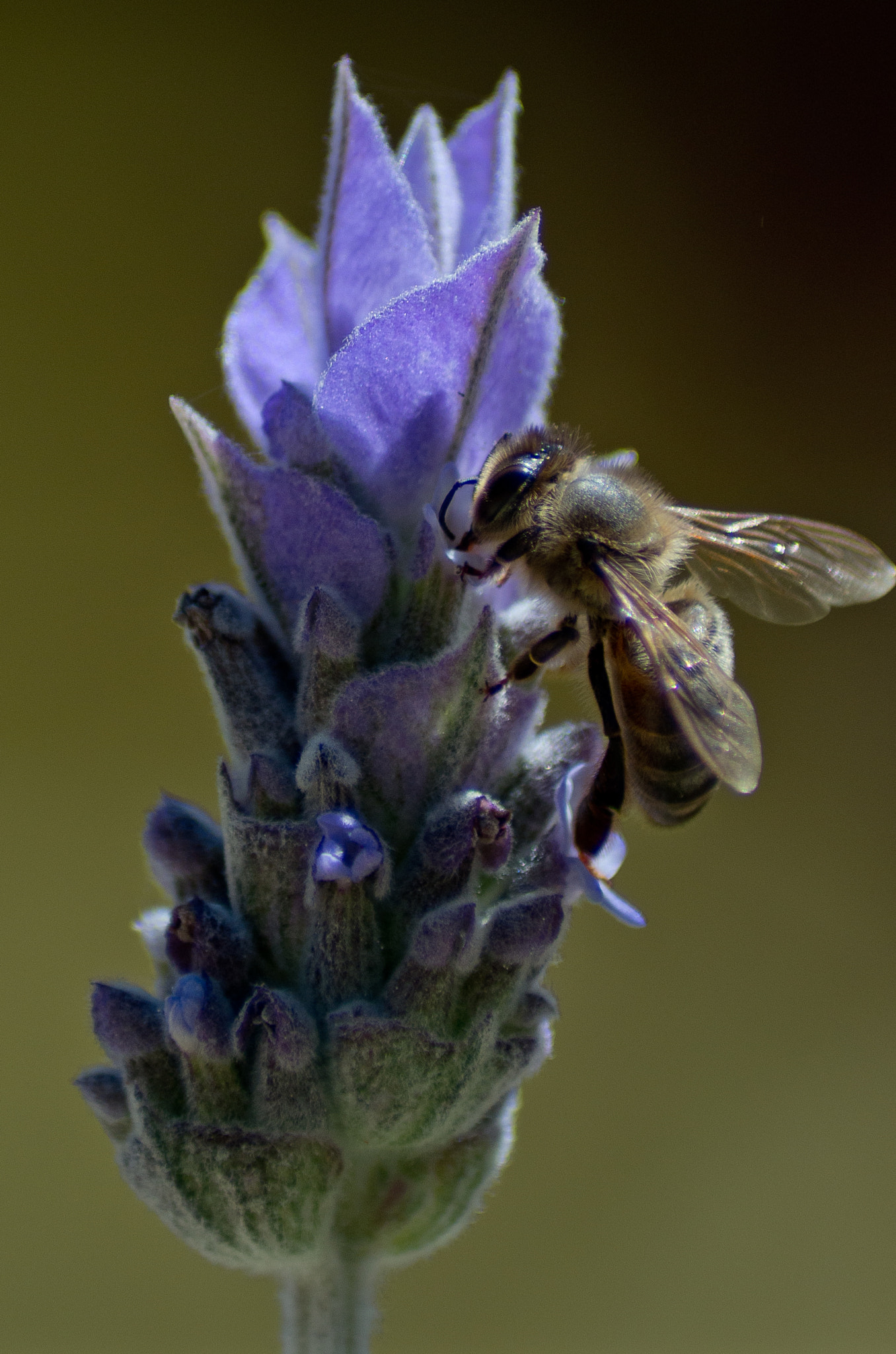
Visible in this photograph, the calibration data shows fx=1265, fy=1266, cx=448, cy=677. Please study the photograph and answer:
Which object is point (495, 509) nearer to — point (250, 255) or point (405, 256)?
point (405, 256)

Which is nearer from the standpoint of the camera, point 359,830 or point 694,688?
point 359,830

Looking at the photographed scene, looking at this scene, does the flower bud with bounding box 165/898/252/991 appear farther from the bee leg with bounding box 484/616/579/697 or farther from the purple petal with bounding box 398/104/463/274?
the purple petal with bounding box 398/104/463/274

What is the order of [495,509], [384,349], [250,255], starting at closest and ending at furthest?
[384,349] < [495,509] < [250,255]

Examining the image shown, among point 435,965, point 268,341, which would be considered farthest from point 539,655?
point 268,341

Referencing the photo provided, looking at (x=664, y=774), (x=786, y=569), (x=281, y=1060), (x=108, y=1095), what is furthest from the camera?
(x=786, y=569)

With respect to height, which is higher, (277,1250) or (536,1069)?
(536,1069)

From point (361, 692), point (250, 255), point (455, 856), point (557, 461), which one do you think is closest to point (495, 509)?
point (557, 461)

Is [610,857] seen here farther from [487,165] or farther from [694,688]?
[487,165]
